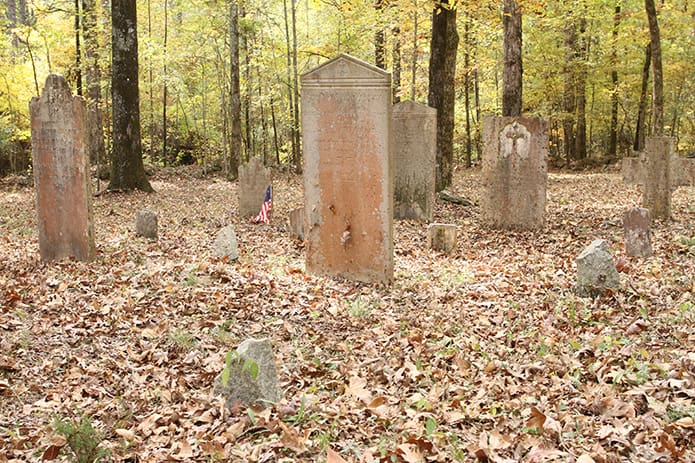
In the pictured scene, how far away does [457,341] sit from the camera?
5160mm

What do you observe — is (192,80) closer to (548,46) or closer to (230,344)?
(548,46)

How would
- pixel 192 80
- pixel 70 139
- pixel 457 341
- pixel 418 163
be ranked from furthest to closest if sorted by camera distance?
pixel 192 80
pixel 418 163
pixel 70 139
pixel 457 341

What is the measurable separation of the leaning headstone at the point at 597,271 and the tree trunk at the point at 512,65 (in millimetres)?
7908

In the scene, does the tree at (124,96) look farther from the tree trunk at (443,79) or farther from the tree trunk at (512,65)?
the tree trunk at (512,65)

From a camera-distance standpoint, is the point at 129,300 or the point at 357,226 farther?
the point at 357,226

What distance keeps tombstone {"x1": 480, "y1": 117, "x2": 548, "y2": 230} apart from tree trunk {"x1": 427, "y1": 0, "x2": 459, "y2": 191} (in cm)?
396

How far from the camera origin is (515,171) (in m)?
10.3

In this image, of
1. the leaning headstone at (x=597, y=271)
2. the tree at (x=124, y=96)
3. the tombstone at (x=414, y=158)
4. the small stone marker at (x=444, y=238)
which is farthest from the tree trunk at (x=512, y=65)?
the tree at (x=124, y=96)

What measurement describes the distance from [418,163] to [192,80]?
16969mm

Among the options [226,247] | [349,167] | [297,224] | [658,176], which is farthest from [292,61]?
[349,167]

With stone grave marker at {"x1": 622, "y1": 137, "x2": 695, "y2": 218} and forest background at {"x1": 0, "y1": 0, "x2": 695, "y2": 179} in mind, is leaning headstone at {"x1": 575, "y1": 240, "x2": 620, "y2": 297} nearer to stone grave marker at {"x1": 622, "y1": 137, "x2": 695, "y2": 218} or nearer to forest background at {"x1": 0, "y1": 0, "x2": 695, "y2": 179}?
stone grave marker at {"x1": 622, "y1": 137, "x2": 695, "y2": 218}

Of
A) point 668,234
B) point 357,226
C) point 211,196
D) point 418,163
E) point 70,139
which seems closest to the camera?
point 357,226

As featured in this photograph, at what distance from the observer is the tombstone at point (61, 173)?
7.71 metres

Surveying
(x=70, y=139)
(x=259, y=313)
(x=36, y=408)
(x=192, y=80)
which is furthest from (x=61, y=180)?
(x=192, y=80)
